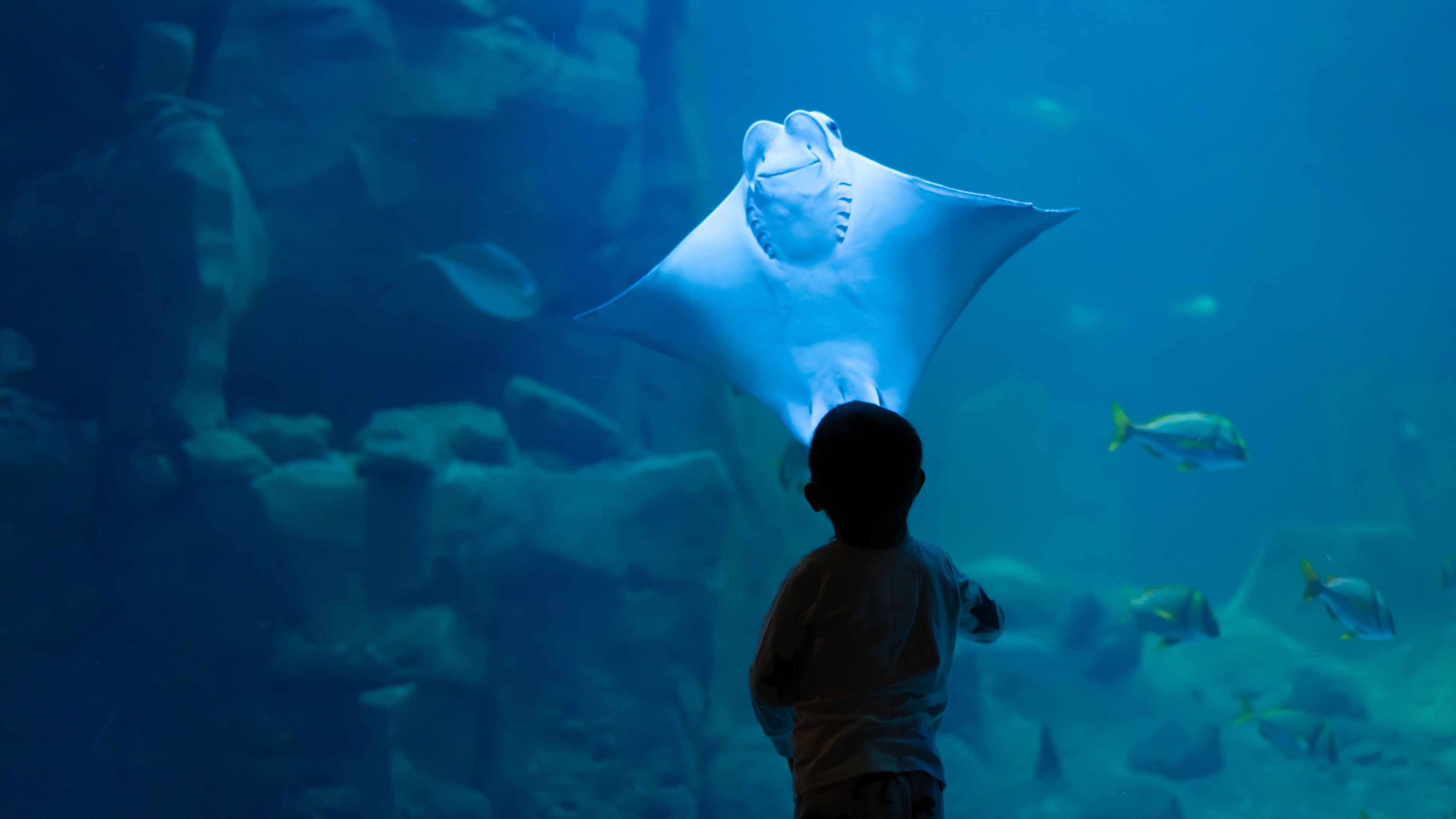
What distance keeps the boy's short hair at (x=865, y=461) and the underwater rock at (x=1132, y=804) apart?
6984 mm

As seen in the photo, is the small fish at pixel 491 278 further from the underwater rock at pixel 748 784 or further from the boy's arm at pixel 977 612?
the boy's arm at pixel 977 612

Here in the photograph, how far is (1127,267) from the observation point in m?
17.2

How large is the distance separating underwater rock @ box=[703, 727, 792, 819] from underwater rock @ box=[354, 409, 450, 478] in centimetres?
302

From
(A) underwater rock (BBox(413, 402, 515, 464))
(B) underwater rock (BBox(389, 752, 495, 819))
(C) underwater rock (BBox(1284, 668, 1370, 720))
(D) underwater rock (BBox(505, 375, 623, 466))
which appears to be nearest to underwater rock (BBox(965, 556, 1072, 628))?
(C) underwater rock (BBox(1284, 668, 1370, 720))

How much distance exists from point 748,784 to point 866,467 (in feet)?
17.2

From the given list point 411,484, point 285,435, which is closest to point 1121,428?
point 411,484

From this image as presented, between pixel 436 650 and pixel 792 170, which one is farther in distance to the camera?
pixel 436 650

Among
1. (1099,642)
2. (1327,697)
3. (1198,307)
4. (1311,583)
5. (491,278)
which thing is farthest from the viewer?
(1198,307)

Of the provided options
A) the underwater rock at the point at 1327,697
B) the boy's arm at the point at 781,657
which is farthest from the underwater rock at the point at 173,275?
the underwater rock at the point at 1327,697

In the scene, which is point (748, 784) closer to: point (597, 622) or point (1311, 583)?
point (597, 622)

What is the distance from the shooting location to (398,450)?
15.8ft

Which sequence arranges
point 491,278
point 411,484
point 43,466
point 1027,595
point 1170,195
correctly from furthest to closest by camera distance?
point 1170,195 → point 1027,595 → point 491,278 → point 411,484 → point 43,466

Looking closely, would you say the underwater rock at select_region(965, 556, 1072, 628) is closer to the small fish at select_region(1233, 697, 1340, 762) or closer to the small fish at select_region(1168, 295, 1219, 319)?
the small fish at select_region(1233, 697, 1340, 762)

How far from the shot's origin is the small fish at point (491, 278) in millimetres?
5586
